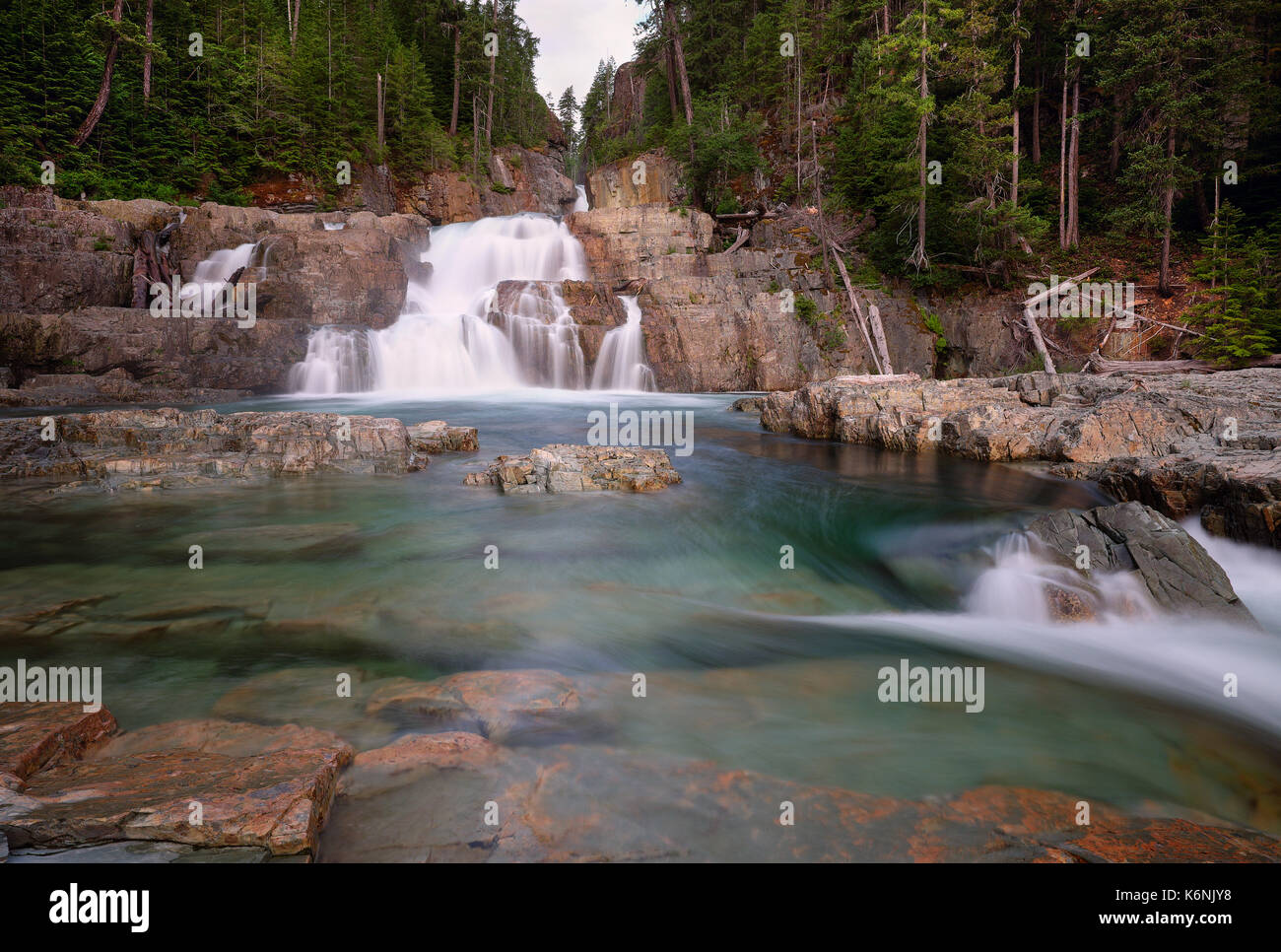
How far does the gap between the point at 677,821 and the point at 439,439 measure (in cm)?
914

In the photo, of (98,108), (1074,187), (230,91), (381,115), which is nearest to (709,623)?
(1074,187)

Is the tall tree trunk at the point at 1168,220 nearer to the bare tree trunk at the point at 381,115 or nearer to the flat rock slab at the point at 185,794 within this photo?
the flat rock slab at the point at 185,794

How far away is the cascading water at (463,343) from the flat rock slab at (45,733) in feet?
53.0

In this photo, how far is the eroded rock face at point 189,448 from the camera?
805 centimetres

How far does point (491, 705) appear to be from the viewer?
3.20 m

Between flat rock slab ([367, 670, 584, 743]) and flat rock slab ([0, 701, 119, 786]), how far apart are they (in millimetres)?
1140

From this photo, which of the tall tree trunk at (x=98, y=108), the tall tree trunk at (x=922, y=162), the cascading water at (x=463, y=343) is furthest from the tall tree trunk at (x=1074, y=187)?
the tall tree trunk at (x=98, y=108)

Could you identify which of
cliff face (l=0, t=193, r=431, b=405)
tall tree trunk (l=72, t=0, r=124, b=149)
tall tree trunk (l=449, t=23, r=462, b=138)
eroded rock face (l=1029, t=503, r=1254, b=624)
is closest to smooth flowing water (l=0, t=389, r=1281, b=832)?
eroded rock face (l=1029, t=503, r=1254, b=624)

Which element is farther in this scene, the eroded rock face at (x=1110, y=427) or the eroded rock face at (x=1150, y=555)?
the eroded rock face at (x=1110, y=427)

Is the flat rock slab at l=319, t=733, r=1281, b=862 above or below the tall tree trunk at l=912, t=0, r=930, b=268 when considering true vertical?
below

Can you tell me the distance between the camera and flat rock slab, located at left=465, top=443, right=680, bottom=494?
27.5ft

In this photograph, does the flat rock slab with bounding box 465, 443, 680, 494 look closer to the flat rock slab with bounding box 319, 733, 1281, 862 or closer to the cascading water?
the flat rock slab with bounding box 319, 733, 1281, 862

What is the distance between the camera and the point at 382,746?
109 inches
